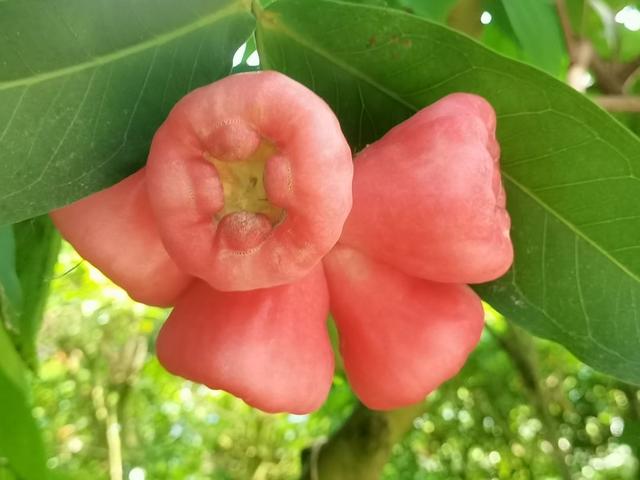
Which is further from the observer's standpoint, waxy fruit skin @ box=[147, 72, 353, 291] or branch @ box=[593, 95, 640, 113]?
branch @ box=[593, 95, 640, 113]

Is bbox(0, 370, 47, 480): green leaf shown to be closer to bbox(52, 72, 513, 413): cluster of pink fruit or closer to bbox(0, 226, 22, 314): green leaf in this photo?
bbox(0, 226, 22, 314): green leaf

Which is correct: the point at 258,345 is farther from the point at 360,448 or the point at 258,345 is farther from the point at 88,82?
the point at 360,448

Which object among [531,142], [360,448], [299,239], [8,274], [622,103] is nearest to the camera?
[299,239]

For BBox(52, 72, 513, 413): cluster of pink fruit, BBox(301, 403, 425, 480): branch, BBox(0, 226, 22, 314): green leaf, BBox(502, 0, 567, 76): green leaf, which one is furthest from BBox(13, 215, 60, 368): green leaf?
BBox(301, 403, 425, 480): branch

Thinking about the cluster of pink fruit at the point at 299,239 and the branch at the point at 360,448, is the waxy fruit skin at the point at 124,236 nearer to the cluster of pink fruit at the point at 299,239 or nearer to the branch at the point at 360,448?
the cluster of pink fruit at the point at 299,239

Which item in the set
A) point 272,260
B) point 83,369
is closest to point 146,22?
Result: point 272,260

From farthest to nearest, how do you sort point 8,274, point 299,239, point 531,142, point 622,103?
point 622,103
point 8,274
point 531,142
point 299,239

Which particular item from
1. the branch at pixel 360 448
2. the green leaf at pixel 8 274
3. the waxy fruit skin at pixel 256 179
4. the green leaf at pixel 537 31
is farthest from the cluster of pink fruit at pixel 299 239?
the branch at pixel 360 448

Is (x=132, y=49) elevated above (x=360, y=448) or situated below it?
above

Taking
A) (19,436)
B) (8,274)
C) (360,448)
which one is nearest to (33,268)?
(8,274)
